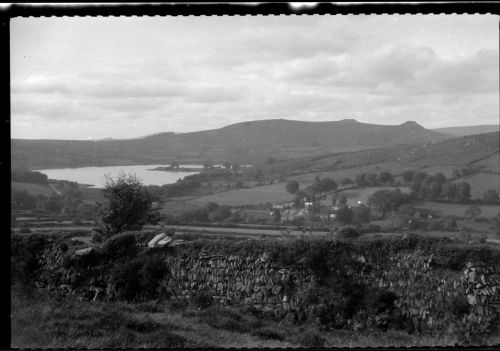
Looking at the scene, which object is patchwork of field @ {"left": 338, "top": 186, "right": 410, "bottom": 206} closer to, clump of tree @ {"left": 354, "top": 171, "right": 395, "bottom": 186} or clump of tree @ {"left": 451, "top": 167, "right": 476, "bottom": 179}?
clump of tree @ {"left": 354, "top": 171, "right": 395, "bottom": 186}

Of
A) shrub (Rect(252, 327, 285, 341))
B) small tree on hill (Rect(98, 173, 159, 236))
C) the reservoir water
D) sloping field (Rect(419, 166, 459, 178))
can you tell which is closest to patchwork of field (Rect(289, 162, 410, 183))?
sloping field (Rect(419, 166, 459, 178))

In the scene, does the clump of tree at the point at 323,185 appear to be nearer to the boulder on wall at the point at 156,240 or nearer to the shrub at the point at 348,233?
the shrub at the point at 348,233

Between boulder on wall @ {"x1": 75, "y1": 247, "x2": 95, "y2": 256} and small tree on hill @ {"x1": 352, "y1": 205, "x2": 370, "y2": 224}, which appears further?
small tree on hill @ {"x1": 352, "y1": 205, "x2": 370, "y2": 224}

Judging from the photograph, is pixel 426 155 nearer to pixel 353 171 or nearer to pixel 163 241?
pixel 353 171

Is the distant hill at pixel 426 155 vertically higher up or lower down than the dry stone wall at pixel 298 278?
higher up

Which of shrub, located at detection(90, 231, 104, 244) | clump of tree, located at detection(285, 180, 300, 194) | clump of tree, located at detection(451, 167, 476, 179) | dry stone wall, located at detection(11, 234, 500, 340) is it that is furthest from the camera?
clump of tree, located at detection(451, 167, 476, 179)

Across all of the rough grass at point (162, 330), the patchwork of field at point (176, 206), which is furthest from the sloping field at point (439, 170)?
the rough grass at point (162, 330)

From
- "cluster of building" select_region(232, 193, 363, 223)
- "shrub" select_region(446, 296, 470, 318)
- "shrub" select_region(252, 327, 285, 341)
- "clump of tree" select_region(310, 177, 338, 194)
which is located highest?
"clump of tree" select_region(310, 177, 338, 194)
